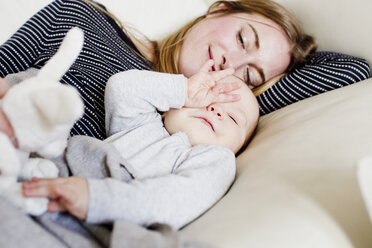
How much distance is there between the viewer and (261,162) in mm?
768

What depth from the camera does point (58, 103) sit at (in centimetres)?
46

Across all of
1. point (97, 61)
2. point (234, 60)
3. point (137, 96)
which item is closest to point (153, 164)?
point (137, 96)

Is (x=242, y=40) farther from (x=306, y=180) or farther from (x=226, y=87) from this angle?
(x=306, y=180)

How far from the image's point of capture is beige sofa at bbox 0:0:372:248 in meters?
0.55

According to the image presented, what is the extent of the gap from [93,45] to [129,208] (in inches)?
25.4

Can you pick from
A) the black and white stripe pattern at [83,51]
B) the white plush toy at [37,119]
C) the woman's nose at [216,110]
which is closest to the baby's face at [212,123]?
the woman's nose at [216,110]

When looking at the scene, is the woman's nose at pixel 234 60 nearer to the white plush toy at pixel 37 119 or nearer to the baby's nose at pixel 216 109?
the baby's nose at pixel 216 109

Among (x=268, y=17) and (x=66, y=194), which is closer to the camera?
(x=66, y=194)

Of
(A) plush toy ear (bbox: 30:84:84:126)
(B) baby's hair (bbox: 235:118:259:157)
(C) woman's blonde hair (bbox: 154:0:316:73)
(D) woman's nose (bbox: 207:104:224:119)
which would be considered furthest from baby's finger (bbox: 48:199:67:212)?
(C) woman's blonde hair (bbox: 154:0:316:73)

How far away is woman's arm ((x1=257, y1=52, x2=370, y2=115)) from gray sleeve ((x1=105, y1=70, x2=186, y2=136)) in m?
0.42

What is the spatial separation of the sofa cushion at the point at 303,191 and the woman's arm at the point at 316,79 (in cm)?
20

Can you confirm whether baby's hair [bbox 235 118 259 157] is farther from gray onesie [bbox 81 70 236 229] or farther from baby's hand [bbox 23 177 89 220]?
baby's hand [bbox 23 177 89 220]

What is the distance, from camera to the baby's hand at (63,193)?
54 cm

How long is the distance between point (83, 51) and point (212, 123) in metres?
0.46
